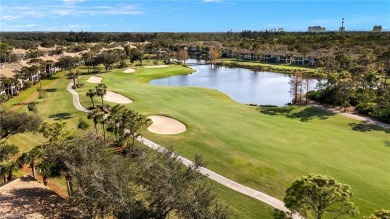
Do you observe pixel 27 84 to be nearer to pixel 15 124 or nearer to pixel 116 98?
pixel 116 98

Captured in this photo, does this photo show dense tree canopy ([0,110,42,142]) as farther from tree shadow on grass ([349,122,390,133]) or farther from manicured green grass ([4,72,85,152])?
tree shadow on grass ([349,122,390,133])

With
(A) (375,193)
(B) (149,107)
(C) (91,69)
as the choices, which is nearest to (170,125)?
(B) (149,107)

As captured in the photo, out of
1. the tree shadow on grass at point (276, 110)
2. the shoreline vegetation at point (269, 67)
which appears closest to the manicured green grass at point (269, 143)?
the tree shadow on grass at point (276, 110)

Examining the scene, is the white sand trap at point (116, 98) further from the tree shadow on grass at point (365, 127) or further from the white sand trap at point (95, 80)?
the tree shadow on grass at point (365, 127)

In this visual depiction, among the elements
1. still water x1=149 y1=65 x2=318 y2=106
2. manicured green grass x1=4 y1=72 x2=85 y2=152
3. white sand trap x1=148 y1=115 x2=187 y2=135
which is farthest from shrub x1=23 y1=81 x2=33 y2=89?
white sand trap x1=148 y1=115 x2=187 y2=135

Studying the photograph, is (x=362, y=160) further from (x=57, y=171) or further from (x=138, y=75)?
(x=138, y=75)

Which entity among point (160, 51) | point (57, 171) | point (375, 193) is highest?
point (160, 51)
